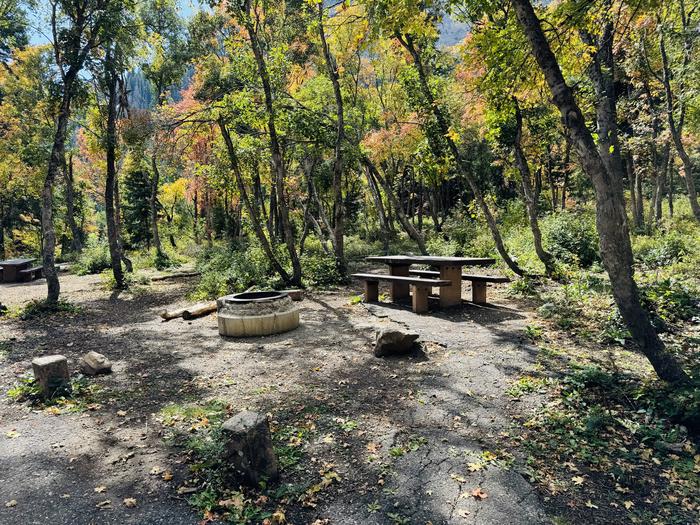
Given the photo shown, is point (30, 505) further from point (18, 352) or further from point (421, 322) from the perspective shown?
point (421, 322)

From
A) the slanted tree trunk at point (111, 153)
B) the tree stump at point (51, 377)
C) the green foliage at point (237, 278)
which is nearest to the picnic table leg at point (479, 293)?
the green foliage at point (237, 278)

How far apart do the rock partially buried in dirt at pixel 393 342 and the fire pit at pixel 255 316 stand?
2.23 m

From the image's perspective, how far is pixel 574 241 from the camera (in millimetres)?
11156

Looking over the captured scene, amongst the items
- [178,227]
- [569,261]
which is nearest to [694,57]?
[569,261]

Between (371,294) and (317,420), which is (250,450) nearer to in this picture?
(317,420)

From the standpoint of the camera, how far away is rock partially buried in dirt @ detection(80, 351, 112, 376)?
539cm

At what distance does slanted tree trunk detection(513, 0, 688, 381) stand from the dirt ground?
1350 millimetres

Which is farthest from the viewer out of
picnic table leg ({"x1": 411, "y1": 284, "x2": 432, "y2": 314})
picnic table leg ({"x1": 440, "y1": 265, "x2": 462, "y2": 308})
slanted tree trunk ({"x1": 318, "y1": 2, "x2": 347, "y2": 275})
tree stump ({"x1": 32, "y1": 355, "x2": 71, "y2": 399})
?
slanted tree trunk ({"x1": 318, "y1": 2, "x2": 347, "y2": 275})

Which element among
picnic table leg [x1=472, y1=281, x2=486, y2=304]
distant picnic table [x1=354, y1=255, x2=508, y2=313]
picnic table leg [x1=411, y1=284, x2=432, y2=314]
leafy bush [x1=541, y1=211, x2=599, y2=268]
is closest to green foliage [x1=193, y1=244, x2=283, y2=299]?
distant picnic table [x1=354, y1=255, x2=508, y2=313]

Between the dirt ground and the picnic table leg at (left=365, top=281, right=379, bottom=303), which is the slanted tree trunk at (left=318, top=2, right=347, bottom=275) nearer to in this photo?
the picnic table leg at (left=365, top=281, right=379, bottom=303)

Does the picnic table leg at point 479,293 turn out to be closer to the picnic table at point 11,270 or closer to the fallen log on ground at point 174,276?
the fallen log on ground at point 174,276

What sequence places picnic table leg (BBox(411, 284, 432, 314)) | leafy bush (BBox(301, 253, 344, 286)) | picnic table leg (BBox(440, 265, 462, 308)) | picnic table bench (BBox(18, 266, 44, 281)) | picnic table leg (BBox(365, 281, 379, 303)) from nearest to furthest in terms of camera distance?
picnic table leg (BBox(411, 284, 432, 314)), picnic table leg (BBox(440, 265, 462, 308)), picnic table leg (BBox(365, 281, 379, 303)), leafy bush (BBox(301, 253, 344, 286)), picnic table bench (BBox(18, 266, 44, 281))

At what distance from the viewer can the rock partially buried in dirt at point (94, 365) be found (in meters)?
5.39

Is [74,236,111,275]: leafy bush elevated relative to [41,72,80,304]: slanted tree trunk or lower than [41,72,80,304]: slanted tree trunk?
lower
